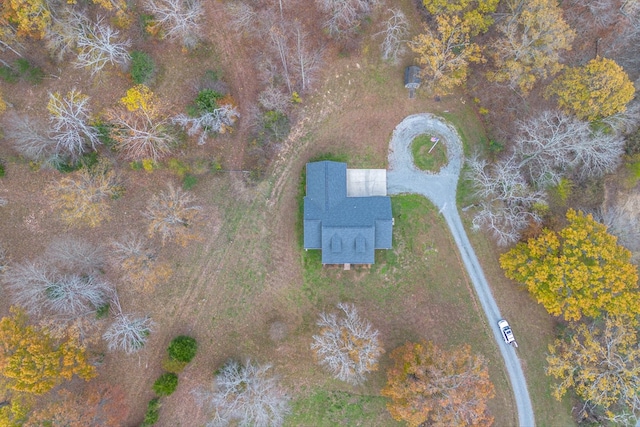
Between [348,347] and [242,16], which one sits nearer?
[348,347]

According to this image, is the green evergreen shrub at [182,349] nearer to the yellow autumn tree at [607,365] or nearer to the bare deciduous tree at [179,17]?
the bare deciduous tree at [179,17]

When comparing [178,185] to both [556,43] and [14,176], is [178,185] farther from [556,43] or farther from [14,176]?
[556,43]

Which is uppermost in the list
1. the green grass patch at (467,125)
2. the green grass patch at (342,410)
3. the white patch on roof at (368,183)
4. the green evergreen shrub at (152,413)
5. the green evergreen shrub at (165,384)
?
the green grass patch at (467,125)

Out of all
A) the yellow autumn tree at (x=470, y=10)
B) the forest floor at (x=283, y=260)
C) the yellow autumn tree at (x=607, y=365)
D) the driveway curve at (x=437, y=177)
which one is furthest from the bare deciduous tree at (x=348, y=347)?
the yellow autumn tree at (x=470, y=10)

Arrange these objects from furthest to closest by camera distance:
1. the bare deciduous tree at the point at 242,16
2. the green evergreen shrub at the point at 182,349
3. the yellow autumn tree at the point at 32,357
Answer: the bare deciduous tree at the point at 242,16 → the green evergreen shrub at the point at 182,349 → the yellow autumn tree at the point at 32,357

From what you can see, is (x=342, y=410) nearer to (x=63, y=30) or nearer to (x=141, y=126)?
(x=141, y=126)

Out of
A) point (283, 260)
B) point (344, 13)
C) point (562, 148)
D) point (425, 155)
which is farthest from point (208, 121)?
point (562, 148)
